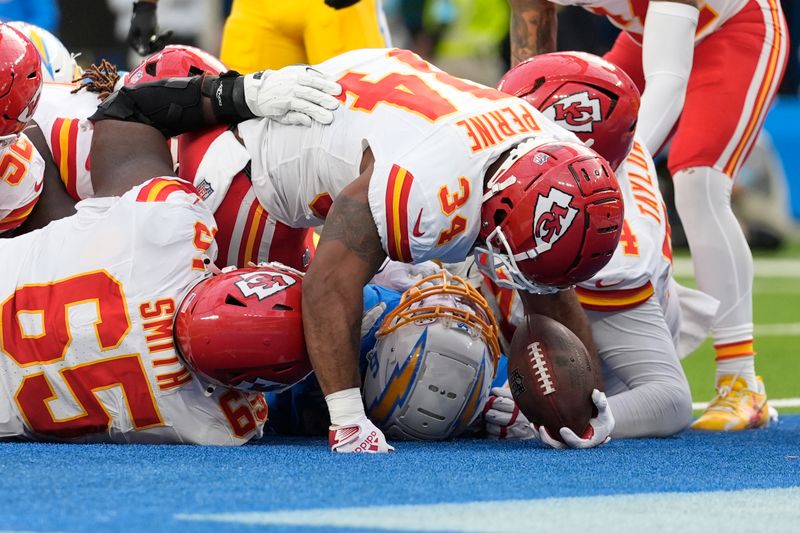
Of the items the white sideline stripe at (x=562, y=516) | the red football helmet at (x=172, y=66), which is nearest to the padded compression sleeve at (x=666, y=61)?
the red football helmet at (x=172, y=66)

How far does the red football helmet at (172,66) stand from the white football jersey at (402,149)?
358 millimetres

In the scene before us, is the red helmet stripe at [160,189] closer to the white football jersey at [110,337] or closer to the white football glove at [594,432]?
the white football jersey at [110,337]

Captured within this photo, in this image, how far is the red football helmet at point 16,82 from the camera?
13.0ft

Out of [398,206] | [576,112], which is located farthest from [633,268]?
[398,206]

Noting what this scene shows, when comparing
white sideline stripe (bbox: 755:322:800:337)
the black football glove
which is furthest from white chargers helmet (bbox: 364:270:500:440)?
white sideline stripe (bbox: 755:322:800:337)

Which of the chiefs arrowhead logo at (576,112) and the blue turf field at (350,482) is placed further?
the chiefs arrowhead logo at (576,112)

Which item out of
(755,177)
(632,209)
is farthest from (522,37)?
(755,177)

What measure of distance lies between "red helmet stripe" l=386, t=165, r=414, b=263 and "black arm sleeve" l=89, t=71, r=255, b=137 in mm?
753

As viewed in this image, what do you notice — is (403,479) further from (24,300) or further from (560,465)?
(24,300)

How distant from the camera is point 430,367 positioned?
3.84 metres

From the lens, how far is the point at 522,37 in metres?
5.71

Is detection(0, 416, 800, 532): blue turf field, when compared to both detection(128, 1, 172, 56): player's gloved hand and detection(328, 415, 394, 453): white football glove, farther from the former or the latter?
detection(128, 1, 172, 56): player's gloved hand

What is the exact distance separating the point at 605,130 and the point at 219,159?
1.20m

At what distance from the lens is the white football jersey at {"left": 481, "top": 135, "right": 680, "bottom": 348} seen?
13.7 feet
